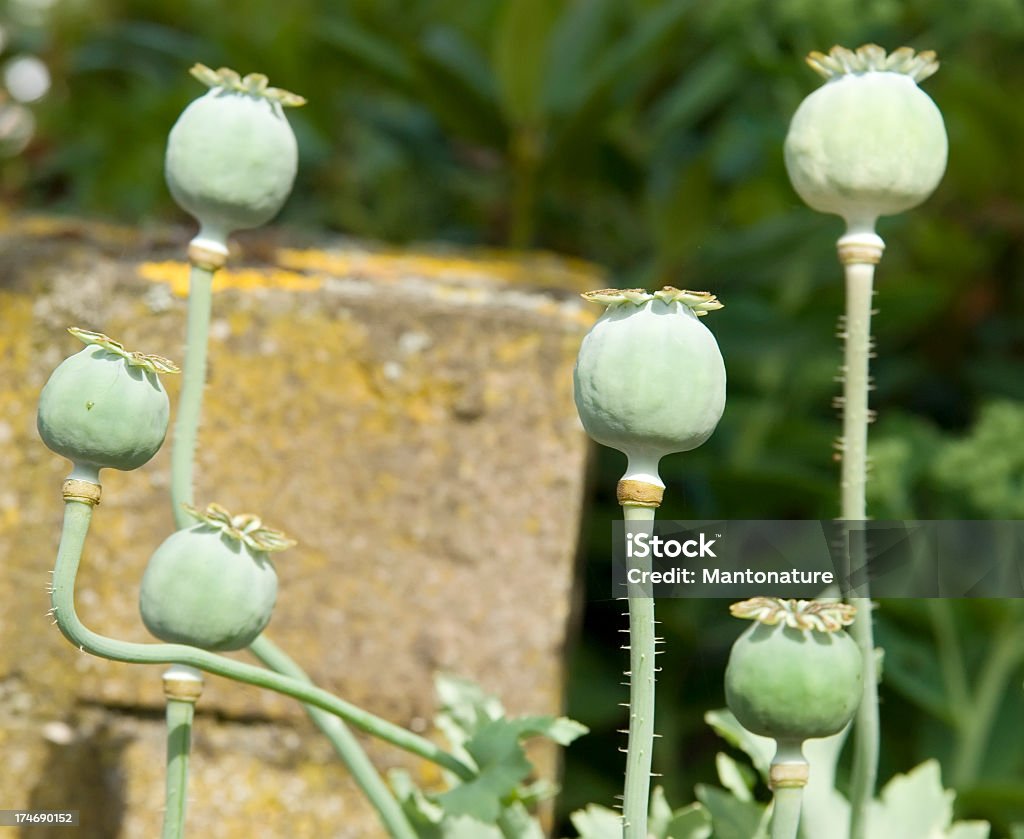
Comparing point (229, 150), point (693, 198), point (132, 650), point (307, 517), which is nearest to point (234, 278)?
point (307, 517)

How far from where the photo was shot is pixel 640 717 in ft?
1.22

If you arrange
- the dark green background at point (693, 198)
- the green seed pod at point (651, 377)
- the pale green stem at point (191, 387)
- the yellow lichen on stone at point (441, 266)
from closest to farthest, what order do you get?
1. the green seed pod at point (651, 377)
2. the pale green stem at point (191, 387)
3. the yellow lichen on stone at point (441, 266)
4. the dark green background at point (693, 198)

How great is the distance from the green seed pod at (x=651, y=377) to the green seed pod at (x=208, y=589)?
111 millimetres

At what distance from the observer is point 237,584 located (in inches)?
15.9

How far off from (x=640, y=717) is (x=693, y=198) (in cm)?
89

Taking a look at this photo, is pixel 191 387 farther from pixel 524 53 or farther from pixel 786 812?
pixel 524 53

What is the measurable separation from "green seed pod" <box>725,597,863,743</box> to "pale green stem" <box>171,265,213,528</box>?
0.68 feet

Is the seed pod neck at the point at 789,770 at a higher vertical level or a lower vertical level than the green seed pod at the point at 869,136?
lower

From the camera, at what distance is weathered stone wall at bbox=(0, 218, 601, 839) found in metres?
0.70

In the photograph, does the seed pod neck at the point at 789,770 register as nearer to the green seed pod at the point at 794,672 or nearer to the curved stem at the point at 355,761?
the green seed pod at the point at 794,672

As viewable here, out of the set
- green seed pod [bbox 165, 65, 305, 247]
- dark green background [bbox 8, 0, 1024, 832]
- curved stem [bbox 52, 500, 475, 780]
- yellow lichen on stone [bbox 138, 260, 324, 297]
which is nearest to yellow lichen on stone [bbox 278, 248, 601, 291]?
yellow lichen on stone [bbox 138, 260, 324, 297]

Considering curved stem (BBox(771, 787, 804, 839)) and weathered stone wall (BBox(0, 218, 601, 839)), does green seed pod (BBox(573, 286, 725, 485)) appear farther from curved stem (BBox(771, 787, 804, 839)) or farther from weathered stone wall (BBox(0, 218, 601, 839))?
weathered stone wall (BBox(0, 218, 601, 839))

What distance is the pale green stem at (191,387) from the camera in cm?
47

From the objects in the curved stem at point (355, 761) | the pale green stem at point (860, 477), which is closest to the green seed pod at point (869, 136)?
the pale green stem at point (860, 477)
